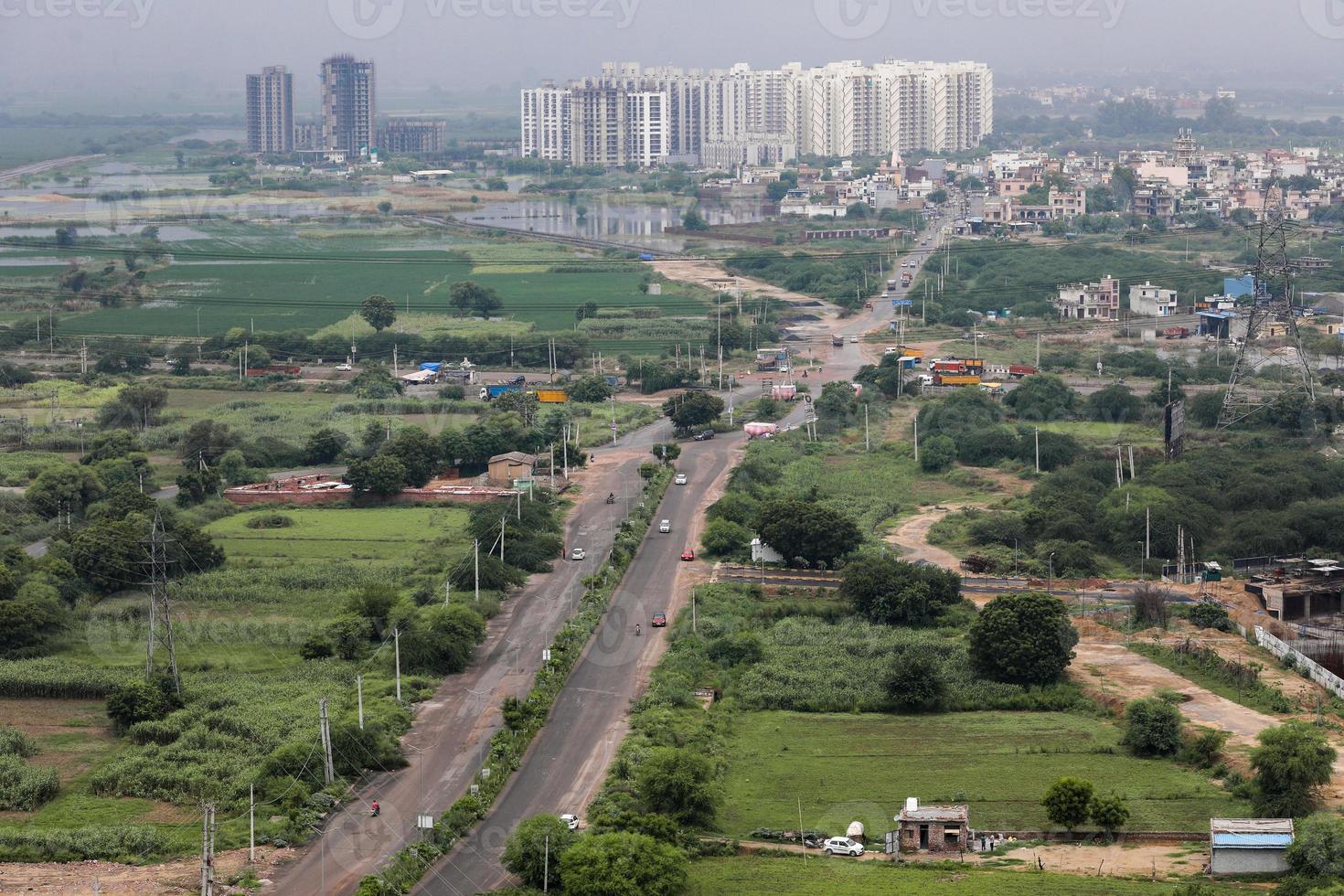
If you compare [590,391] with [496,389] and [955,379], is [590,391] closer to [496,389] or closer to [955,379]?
[496,389]

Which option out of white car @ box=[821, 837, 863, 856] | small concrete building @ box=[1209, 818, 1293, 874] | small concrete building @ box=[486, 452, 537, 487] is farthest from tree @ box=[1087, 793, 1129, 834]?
small concrete building @ box=[486, 452, 537, 487]

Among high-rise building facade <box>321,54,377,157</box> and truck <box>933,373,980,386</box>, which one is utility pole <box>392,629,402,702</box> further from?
high-rise building facade <box>321,54,377,157</box>

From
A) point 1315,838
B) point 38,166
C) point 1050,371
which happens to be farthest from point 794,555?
point 38,166

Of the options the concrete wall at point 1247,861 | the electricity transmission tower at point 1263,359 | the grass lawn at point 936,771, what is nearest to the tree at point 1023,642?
the grass lawn at point 936,771

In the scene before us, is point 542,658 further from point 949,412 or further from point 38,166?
point 38,166

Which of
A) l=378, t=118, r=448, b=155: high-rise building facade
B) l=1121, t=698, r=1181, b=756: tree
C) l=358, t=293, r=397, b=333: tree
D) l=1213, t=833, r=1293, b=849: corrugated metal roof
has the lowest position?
l=1213, t=833, r=1293, b=849: corrugated metal roof

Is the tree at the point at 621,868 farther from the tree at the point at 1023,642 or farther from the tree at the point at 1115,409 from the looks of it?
the tree at the point at 1115,409

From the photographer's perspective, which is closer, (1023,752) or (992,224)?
(1023,752)
